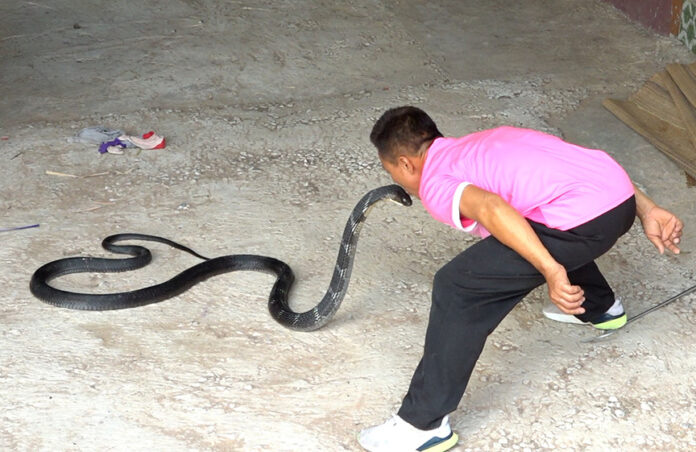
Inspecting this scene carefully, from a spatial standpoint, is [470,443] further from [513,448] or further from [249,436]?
[249,436]

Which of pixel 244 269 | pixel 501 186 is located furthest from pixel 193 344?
pixel 501 186

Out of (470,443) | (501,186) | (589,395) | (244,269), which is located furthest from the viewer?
(244,269)

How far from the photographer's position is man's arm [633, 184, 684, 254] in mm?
3051

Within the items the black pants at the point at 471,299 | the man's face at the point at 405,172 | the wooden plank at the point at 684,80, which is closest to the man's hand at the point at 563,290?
the black pants at the point at 471,299

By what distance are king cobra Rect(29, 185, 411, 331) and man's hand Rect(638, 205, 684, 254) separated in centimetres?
83

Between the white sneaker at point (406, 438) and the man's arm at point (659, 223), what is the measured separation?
3.12 feet

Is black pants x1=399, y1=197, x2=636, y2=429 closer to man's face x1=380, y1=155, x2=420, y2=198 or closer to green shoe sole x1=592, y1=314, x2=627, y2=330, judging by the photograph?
man's face x1=380, y1=155, x2=420, y2=198

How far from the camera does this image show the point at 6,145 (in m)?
5.29

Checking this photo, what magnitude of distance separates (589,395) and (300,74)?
366 centimetres

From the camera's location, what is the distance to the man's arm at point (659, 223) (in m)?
3.05

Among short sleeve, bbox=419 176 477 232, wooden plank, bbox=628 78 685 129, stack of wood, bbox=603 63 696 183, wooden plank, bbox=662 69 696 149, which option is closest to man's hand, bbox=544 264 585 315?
short sleeve, bbox=419 176 477 232

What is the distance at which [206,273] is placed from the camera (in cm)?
397

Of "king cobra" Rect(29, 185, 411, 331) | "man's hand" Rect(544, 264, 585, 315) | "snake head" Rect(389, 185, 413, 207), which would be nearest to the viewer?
"man's hand" Rect(544, 264, 585, 315)

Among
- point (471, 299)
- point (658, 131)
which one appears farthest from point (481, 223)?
point (658, 131)
